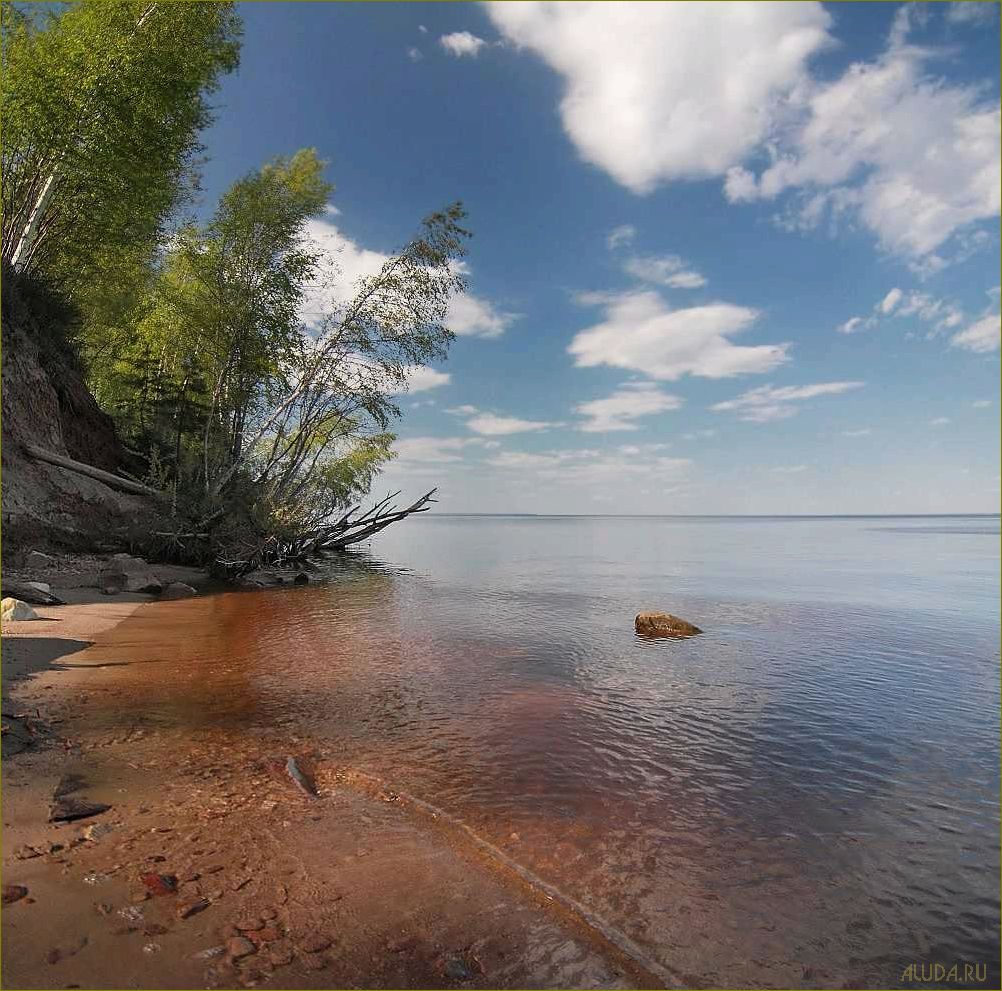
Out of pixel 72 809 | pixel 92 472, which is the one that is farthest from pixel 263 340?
pixel 72 809

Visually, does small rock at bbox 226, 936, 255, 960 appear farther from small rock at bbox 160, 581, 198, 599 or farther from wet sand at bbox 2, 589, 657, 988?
small rock at bbox 160, 581, 198, 599

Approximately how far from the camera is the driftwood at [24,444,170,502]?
15.9 metres

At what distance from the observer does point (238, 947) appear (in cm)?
296

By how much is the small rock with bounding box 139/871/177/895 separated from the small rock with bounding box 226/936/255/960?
56 centimetres

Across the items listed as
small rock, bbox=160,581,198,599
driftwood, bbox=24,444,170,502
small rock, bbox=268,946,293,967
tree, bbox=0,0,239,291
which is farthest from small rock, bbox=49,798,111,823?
tree, bbox=0,0,239,291

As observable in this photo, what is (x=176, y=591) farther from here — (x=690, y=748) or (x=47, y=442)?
(x=690, y=748)

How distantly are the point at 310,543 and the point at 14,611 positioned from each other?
43.9ft

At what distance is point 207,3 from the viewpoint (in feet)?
55.7

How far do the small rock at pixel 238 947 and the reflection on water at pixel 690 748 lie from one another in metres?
1.88

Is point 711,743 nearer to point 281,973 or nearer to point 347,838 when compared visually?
point 347,838

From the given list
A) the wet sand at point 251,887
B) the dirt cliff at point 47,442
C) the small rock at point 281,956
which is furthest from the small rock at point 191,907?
the dirt cliff at point 47,442

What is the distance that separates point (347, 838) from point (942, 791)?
5.55 metres

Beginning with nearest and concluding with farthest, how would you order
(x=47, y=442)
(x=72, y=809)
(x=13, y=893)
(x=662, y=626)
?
1. (x=13, y=893)
2. (x=72, y=809)
3. (x=662, y=626)
4. (x=47, y=442)

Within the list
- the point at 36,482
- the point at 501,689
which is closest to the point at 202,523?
the point at 36,482
